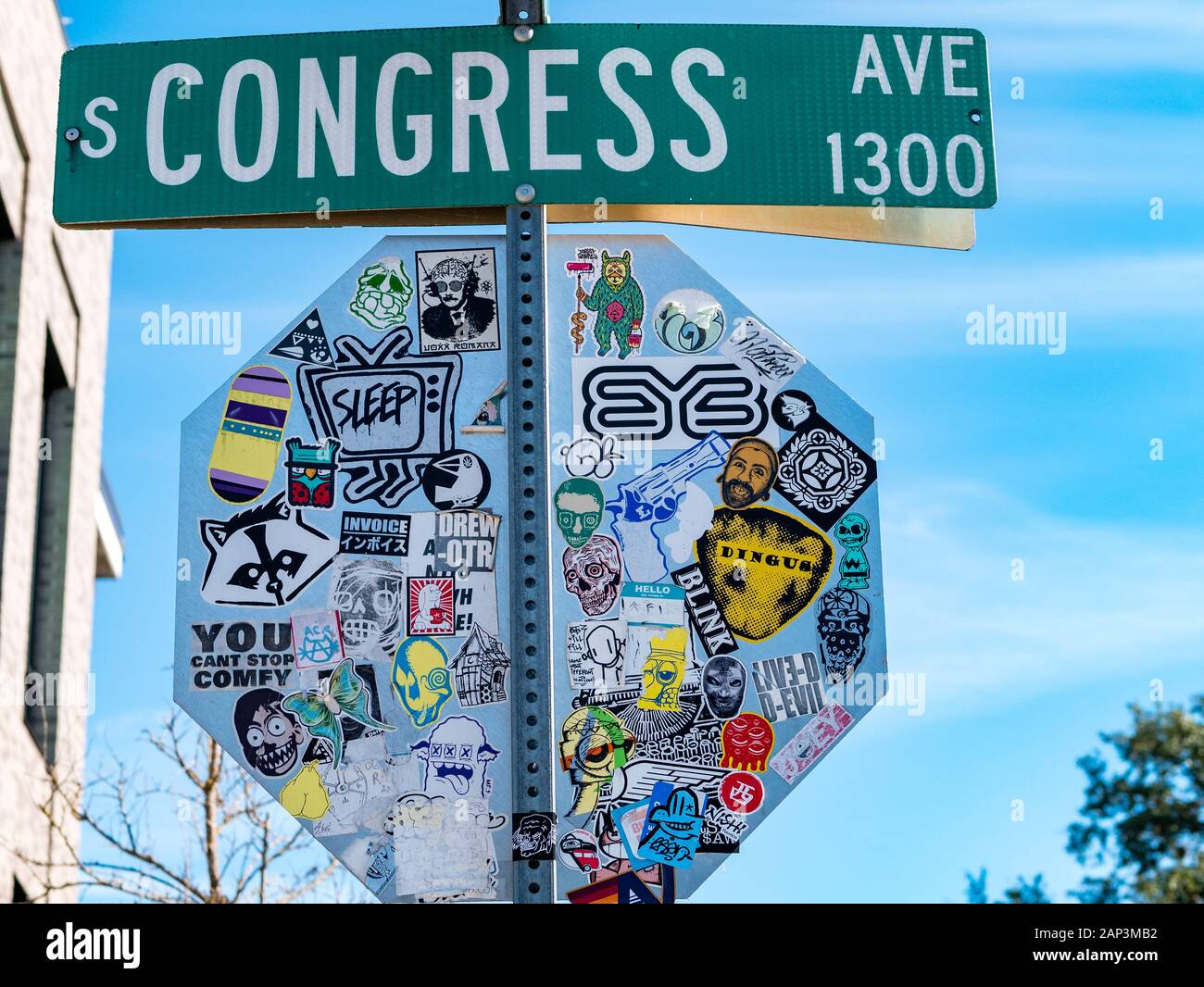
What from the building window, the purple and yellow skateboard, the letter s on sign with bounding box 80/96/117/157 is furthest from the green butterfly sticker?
the building window

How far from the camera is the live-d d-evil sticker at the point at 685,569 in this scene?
2561 millimetres

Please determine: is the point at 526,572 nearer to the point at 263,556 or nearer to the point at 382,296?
the point at 263,556

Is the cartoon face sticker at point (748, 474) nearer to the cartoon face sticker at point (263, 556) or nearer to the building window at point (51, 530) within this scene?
the cartoon face sticker at point (263, 556)

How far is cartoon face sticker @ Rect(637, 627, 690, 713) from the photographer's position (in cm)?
262

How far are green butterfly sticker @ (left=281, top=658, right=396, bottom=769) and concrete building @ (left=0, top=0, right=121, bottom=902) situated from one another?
315 inches

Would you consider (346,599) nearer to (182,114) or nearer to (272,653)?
(272,653)

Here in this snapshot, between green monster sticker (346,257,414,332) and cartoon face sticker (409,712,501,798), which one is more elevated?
green monster sticker (346,257,414,332)

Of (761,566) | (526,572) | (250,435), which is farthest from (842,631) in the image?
(250,435)

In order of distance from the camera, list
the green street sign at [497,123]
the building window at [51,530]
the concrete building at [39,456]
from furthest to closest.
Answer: the building window at [51,530] → the concrete building at [39,456] → the green street sign at [497,123]

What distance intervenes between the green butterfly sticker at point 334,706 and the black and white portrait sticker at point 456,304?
636 millimetres

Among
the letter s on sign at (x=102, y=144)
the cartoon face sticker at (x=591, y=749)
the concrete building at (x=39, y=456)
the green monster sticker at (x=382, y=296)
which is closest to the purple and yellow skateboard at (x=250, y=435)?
the green monster sticker at (x=382, y=296)

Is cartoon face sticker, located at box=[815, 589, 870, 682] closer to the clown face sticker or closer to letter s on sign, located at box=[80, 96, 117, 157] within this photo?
the clown face sticker

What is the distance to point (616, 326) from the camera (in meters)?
2.76
